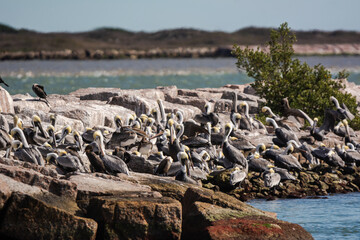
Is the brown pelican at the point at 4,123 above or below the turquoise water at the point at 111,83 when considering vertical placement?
above

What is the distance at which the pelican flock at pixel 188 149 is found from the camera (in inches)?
514

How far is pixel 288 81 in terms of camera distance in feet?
75.0

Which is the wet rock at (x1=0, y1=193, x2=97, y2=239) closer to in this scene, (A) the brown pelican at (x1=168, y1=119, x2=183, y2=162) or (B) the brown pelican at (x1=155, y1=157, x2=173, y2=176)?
(B) the brown pelican at (x1=155, y1=157, x2=173, y2=176)

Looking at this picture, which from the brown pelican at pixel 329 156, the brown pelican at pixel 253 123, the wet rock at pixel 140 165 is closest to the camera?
the wet rock at pixel 140 165

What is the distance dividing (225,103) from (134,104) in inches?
137

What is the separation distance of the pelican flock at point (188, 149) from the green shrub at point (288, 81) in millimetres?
2736

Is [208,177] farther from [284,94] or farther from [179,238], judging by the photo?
[284,94]

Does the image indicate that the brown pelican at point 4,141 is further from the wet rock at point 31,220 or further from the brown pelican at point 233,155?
the brown pelican at point 233,155

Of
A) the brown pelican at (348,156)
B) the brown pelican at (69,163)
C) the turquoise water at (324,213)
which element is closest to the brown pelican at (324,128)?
the brown pelican at (348,156)

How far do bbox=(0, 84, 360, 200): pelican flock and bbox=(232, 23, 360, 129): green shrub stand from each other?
2736 mm

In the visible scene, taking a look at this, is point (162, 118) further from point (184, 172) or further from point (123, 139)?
point (184, 172)

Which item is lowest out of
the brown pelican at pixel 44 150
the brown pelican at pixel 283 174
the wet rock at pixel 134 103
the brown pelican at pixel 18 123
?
the brown pelican at pixel 283 174

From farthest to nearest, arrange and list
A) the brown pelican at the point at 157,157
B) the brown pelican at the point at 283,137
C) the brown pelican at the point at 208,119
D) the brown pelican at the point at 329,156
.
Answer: the brown pelican at the point at 208,119, the brown pelican at the point at 283,137, the brown pelican at the point at 329,156, the brown pelican at the point at 157,157

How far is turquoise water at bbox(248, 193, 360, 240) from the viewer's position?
40.2ft
